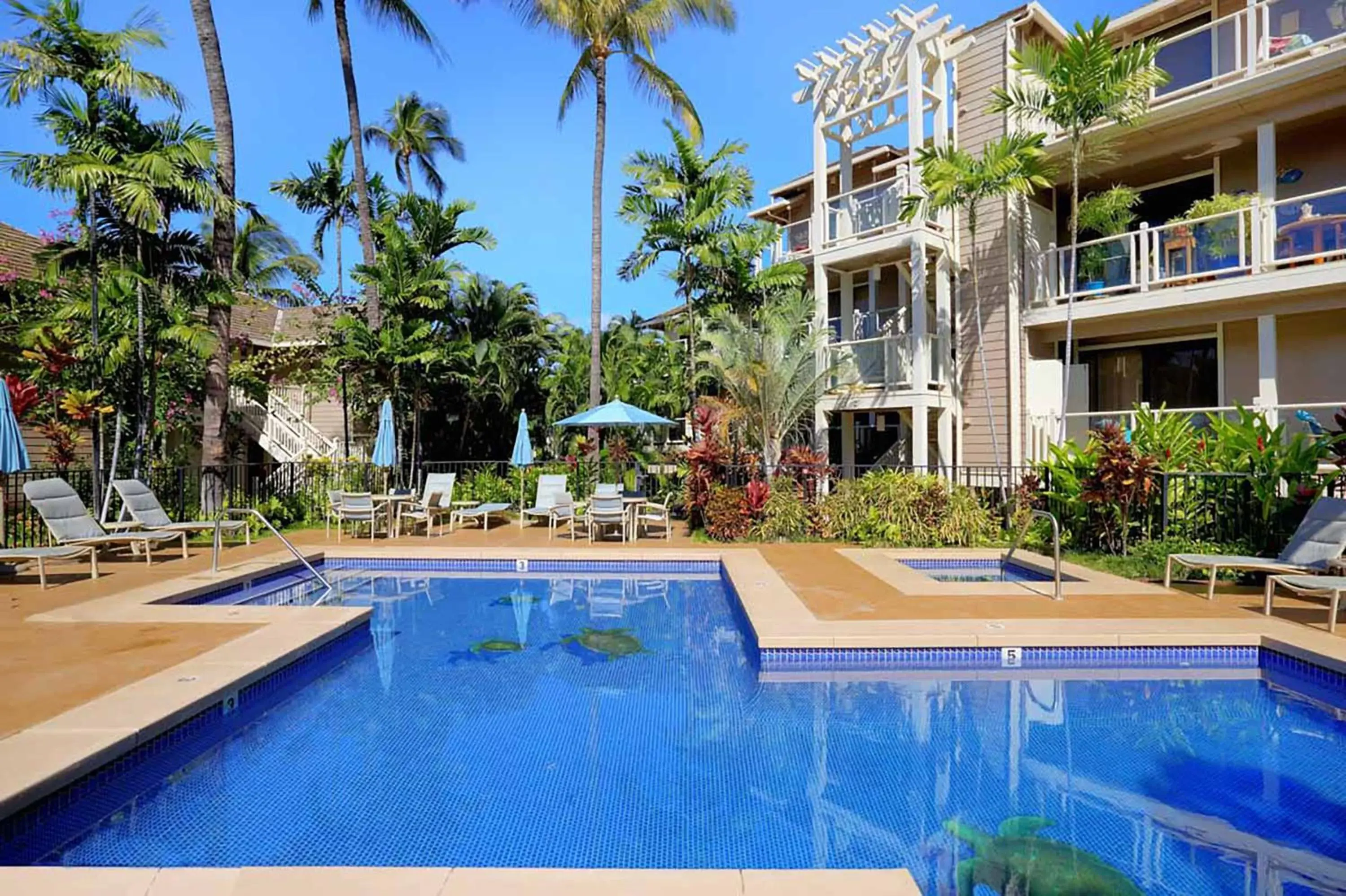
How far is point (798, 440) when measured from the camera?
635 inches

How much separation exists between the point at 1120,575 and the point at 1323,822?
598cm

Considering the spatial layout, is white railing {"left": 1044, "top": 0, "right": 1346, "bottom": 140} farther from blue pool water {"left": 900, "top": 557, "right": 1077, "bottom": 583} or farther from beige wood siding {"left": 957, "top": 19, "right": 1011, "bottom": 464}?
blue pool water {"left": 900, "top": 557, "right": 1077, "bottom": 583}

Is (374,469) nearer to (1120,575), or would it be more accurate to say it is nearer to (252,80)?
(252,80)

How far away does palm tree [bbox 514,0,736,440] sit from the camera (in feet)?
53.8

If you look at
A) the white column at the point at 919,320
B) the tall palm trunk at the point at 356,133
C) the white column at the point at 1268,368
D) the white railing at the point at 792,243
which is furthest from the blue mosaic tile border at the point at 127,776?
the white railing at the point at 792,243

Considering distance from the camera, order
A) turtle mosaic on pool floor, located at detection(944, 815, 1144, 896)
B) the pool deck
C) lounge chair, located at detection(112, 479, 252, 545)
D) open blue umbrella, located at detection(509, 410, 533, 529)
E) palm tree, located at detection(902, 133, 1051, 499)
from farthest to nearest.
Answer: open blue umbrella, located at detection(509, 410, 533, 529) < palm tree, located at detection(902, 133, 1051, 499) < lounge chair, located at detection(112, 479, 252, 545) < turtle mosaic on pool floor, located at detection(944, 815, 1144, 896) < the pool deck

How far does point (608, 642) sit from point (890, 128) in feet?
44.8

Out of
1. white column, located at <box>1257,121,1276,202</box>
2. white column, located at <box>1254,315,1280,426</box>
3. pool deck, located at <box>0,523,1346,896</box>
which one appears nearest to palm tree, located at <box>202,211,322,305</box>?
pool deck, located at <box>0,523,1346,896</box>

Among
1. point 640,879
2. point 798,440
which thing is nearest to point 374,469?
point 798,440

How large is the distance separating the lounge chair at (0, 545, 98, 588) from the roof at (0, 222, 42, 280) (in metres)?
10.1

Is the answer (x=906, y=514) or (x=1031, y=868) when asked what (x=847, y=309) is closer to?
(x=906, y=514)

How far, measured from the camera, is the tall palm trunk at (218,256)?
13.5m

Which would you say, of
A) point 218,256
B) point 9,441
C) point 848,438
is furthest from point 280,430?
point 848,438

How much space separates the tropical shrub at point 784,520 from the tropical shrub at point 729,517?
0.70 feet
